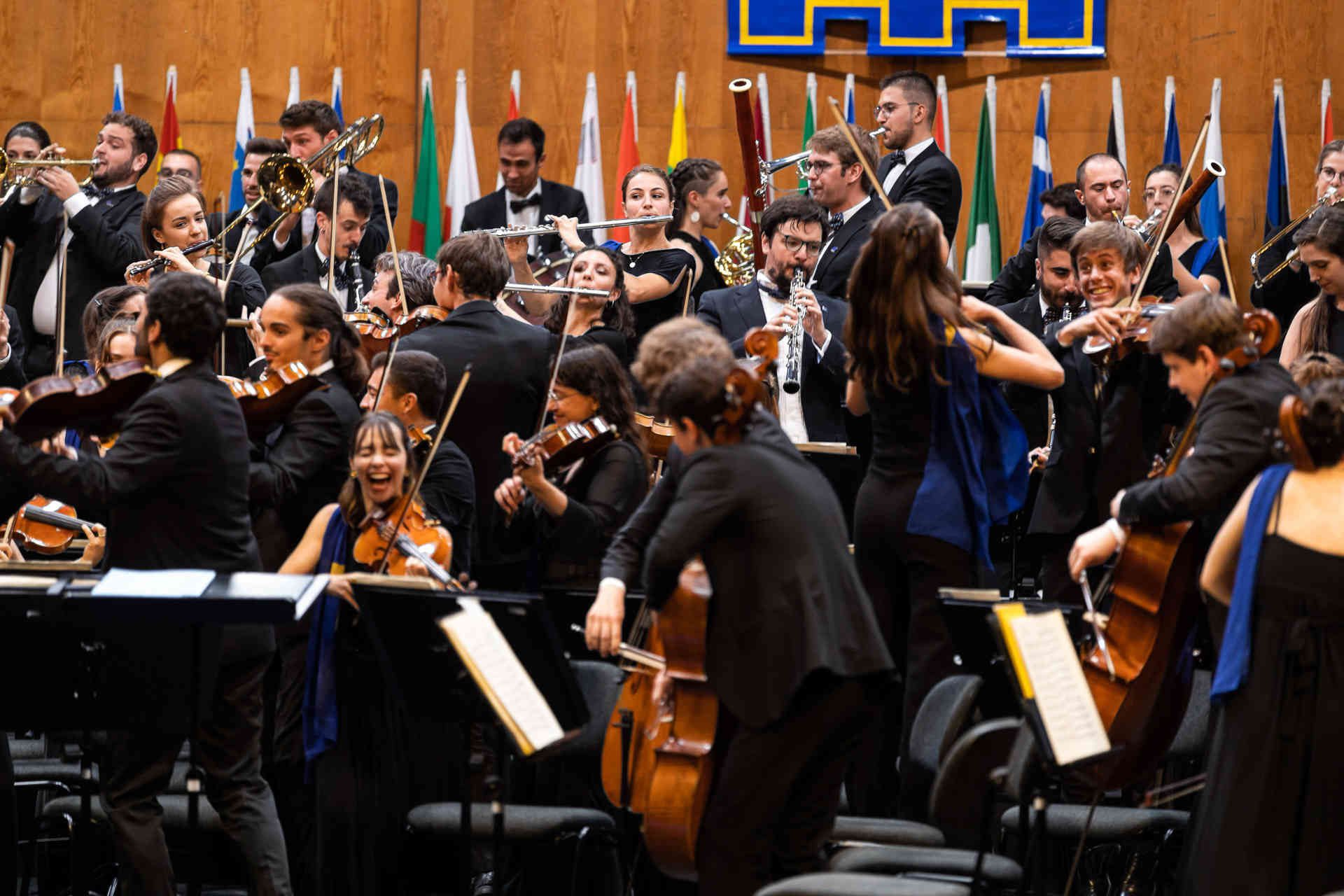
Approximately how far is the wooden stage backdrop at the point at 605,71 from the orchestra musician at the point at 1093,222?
7.24 feet

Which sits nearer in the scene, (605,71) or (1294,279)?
(1294,279)

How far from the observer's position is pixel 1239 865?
3.72m

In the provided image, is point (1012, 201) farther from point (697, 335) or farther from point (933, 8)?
point (697, 335)

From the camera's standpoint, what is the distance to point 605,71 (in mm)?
9914

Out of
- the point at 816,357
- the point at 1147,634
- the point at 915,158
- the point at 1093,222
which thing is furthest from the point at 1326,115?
the point at 1147,634

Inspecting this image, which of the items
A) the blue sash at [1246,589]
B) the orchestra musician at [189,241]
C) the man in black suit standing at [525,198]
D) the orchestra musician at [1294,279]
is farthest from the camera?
the man in black suit standing at [525,198]

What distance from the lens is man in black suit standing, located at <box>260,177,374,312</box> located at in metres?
7.01

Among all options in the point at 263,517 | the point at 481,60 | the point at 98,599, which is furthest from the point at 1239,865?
the point at 481,60

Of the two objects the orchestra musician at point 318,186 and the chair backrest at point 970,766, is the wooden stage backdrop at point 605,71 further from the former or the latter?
the chair backrest at point 970,766

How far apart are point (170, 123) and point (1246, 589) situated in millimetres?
7580

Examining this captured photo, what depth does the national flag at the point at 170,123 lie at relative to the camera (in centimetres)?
966

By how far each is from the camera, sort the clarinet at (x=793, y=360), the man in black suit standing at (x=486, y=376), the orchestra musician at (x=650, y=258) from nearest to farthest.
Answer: the man in black suit standing at (x=486, y=376)
the clarinet at (x=793, y=360)
the orchestra musician at (x=650, y=258)

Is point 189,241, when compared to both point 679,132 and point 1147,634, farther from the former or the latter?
point 679,132

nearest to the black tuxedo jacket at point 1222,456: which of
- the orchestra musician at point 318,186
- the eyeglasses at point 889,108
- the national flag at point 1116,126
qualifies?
the eyeglasses at point 889,108
